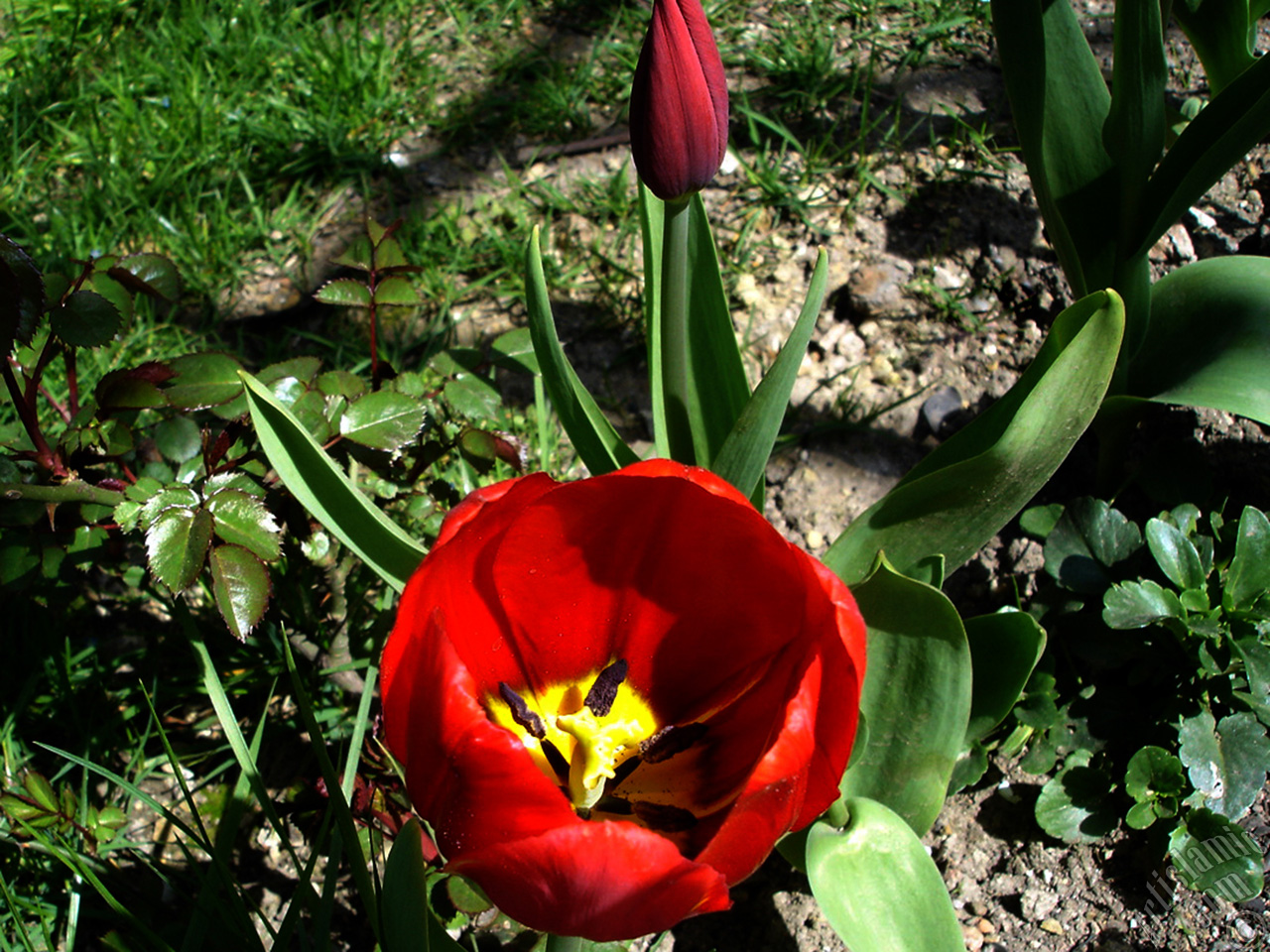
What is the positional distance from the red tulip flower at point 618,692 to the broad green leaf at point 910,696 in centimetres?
18

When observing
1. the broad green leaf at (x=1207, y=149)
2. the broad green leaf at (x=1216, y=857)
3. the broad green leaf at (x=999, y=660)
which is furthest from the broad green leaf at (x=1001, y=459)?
the broad green leaf at (x=1216, y=857)

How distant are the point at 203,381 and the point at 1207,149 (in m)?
1.45

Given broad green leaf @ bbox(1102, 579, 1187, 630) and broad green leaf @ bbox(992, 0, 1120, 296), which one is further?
broad green leaf @ bbox(992, 0, 1120, 296)

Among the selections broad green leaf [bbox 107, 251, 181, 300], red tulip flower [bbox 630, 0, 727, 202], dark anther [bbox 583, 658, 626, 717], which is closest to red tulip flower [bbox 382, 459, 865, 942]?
dark anther [bbox 583, 658, 626, 717]

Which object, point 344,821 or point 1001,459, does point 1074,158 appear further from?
point 344,821

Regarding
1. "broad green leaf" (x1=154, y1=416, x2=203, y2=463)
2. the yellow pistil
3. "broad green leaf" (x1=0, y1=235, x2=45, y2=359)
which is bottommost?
the yellow pistil

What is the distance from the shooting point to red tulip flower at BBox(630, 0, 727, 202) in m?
1.15

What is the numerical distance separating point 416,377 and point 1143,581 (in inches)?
44.5

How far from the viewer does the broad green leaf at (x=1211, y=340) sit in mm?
1534

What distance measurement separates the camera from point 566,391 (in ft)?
4.98

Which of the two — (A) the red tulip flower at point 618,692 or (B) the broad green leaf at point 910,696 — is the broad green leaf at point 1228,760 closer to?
(B) the broad green leaf at point 910,696

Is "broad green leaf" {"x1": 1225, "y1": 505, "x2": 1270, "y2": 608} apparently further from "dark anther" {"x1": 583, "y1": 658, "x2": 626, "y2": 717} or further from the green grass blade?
the green grass blade

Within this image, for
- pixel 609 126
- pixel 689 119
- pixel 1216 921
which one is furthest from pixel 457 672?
pixel 609 126

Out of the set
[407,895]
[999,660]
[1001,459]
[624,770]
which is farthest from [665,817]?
[1001,459]
